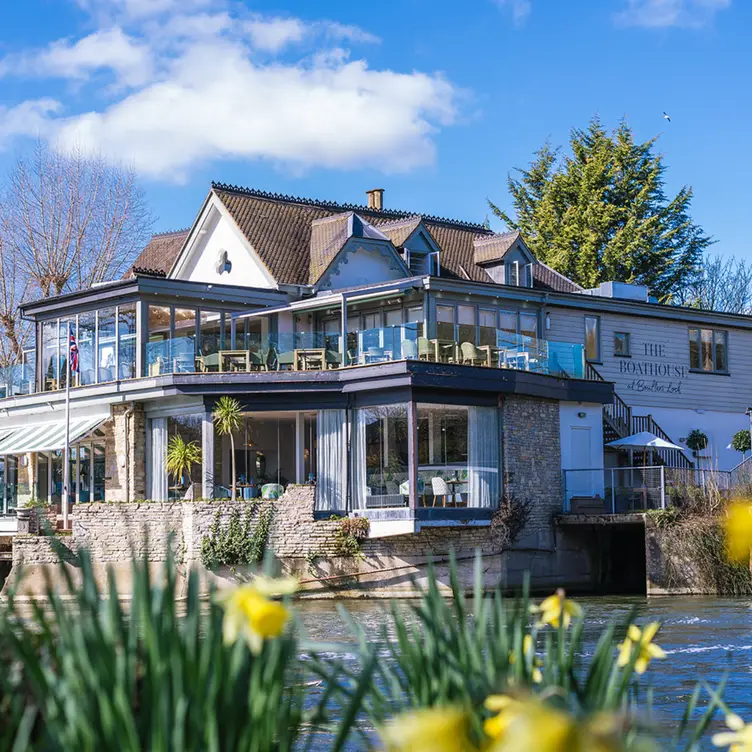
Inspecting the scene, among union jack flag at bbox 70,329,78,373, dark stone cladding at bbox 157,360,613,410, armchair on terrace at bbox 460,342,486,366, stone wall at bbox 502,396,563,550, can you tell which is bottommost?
stone wall at bbox 502,396,563,550

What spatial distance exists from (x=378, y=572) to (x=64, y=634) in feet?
87.9

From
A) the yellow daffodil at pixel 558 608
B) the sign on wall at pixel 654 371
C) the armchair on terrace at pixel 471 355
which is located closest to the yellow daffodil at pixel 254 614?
the yellow daffodil at pixel 558 608

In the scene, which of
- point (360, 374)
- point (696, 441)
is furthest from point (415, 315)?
point (696, 441)

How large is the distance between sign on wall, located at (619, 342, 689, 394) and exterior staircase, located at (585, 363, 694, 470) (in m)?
1.11

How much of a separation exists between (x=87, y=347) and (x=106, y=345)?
3.10 feet

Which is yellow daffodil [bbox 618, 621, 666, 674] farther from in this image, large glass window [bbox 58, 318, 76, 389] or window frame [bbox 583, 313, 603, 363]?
window frame [bbox 583, 313, 603, 363]

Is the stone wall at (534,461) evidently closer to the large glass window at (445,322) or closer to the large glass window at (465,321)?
the large glass window at (465,321)

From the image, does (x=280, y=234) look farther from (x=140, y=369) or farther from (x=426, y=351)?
(x=426, y=351)

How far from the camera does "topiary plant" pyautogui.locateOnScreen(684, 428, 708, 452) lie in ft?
132

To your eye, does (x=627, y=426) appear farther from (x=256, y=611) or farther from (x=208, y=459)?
(x=256, y=611)

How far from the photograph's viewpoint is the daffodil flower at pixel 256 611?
2.90 metres

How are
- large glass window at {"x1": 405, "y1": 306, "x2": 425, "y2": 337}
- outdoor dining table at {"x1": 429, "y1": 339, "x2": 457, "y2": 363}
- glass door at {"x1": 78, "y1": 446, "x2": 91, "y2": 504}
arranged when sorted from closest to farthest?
outdoor dining table at {"x1": 429, "y1": 339, "x2": 457, "y2": 363} → large glass window at {"x1": 405, "y1": 306, "x2": 425, "y2": 337} → glass door at {"x1": 78, "y1": 446, "x2": 91, "y2": 504}

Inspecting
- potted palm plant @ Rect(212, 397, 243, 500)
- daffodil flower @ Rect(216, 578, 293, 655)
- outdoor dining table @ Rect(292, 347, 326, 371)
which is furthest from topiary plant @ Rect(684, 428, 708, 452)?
daffodil flower @ Rect(216, 578, 293, 655)

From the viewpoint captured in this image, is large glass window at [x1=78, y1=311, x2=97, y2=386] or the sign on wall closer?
large glass window at [x1=78, y1=311, x2=97, y2=386]
